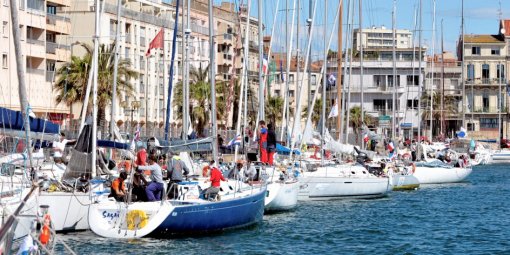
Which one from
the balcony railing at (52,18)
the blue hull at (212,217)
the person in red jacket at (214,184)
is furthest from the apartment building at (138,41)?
the person in red jacket at (214,184)

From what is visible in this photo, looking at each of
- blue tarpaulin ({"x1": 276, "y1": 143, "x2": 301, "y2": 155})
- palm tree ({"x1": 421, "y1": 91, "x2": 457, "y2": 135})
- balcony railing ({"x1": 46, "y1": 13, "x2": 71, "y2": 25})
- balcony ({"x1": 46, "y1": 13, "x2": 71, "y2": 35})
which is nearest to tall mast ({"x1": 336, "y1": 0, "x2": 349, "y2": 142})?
blue tarpaulin ({"x1": 276, "y1": 143, "x2": 301, "y2": 155})

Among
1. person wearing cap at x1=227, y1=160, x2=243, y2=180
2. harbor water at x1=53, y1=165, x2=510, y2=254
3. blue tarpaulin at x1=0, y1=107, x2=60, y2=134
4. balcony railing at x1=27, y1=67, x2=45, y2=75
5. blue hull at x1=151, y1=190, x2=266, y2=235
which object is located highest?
balcony railing at x1=27, y1=67, x2=45, y2=75

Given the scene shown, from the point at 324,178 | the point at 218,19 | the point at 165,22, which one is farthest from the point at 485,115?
the point at 324,178

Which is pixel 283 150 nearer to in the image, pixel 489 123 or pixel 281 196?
pixel 281 196

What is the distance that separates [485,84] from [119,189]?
394ft

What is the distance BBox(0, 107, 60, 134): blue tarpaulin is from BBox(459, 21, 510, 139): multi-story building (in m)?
116

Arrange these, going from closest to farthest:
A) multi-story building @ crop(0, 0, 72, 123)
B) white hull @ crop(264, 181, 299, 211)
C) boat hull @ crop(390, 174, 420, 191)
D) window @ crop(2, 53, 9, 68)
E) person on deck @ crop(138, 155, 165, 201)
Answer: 1. person on deck @ crop(138, 155, 165, 201)
2. white hull @ crop(264, 181, 299, 211)
3. boat hull @ crop(390, 174, 420, 191)
4. window @ crop(2, 53, 9, 68)
5. multi-story building @ crop(0, 0, 72, 123)

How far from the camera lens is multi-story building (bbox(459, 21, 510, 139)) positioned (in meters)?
146

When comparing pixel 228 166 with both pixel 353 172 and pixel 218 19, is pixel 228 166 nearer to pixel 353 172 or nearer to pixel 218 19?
pixel 353 172

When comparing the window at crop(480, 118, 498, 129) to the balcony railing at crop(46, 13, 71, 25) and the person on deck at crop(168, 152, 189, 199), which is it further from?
the person on deck at crop(168, 152, 189, 199)

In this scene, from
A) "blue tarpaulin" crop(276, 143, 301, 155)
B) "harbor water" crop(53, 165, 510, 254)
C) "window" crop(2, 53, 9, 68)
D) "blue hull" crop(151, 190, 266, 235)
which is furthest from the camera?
"window" crop(2, 53, 9, 68)

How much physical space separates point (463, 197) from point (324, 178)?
1144 centimetres

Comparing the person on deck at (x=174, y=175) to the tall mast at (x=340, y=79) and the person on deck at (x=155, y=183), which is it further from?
the tall mast at (x=340, y=79)

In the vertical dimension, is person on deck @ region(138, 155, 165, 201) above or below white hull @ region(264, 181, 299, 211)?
above
